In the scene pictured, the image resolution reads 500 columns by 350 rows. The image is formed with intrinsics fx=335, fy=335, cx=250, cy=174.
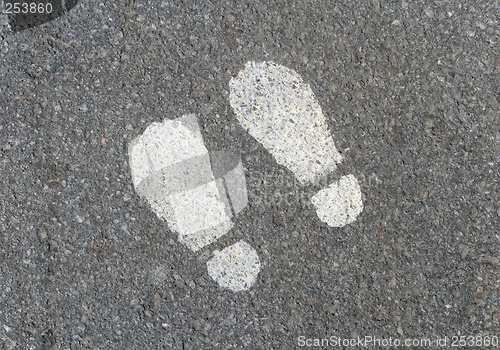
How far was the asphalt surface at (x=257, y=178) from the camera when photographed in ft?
5.74

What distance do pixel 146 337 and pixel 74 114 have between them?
1.25 meters

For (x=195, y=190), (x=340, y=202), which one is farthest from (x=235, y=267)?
(x=340, y=202)

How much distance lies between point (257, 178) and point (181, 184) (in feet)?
1.34

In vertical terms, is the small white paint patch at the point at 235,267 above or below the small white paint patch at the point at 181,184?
below

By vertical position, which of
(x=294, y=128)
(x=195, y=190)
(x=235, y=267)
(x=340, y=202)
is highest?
(x=294, y=128)

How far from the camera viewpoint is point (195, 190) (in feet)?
5.88

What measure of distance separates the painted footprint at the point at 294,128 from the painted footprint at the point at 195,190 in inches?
9.6

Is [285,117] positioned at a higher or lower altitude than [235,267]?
higher

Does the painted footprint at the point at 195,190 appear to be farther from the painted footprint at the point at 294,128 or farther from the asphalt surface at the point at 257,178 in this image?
the painted footprint at the point at 294,128

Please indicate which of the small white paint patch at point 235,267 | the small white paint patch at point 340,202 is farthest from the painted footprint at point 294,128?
the small white paint patch at point 235,267

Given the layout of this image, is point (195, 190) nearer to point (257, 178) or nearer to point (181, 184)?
point (181, 184)

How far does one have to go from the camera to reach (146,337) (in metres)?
1.74

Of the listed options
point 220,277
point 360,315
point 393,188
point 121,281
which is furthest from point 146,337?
point 393,188

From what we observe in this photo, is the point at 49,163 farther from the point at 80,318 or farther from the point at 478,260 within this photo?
the point at 478,260
